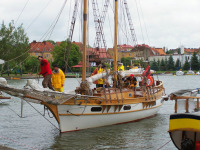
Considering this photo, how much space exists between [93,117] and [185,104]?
745 centimetres

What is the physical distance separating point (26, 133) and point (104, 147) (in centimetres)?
526

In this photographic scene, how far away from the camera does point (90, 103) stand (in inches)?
767

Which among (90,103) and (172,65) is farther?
(172,65)

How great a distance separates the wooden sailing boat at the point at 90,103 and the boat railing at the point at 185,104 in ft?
8.73

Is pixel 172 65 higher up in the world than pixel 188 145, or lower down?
higher up

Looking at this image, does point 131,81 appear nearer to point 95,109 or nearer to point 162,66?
point 95,109

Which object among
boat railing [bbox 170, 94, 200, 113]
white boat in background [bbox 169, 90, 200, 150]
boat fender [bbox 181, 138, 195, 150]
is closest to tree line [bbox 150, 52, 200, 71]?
boat railing [bbox 170, 94, 200, 113]

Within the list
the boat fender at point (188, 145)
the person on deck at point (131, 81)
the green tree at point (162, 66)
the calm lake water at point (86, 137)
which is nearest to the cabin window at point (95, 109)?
the calm lake water at point (86, 137)

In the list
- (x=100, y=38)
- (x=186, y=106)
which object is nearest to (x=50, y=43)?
(x=100, y=38)

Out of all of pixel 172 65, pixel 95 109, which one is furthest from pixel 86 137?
pixel 172 65

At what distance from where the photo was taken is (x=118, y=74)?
23453mm

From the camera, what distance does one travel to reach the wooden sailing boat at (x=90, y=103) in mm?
17328

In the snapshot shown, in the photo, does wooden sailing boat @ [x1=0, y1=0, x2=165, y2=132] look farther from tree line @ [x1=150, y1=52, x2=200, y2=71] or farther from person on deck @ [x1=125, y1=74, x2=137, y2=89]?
tree line @ [x1=150, y1=52, x2=200, y2=71]

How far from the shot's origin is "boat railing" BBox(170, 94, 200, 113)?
43.8 feet
